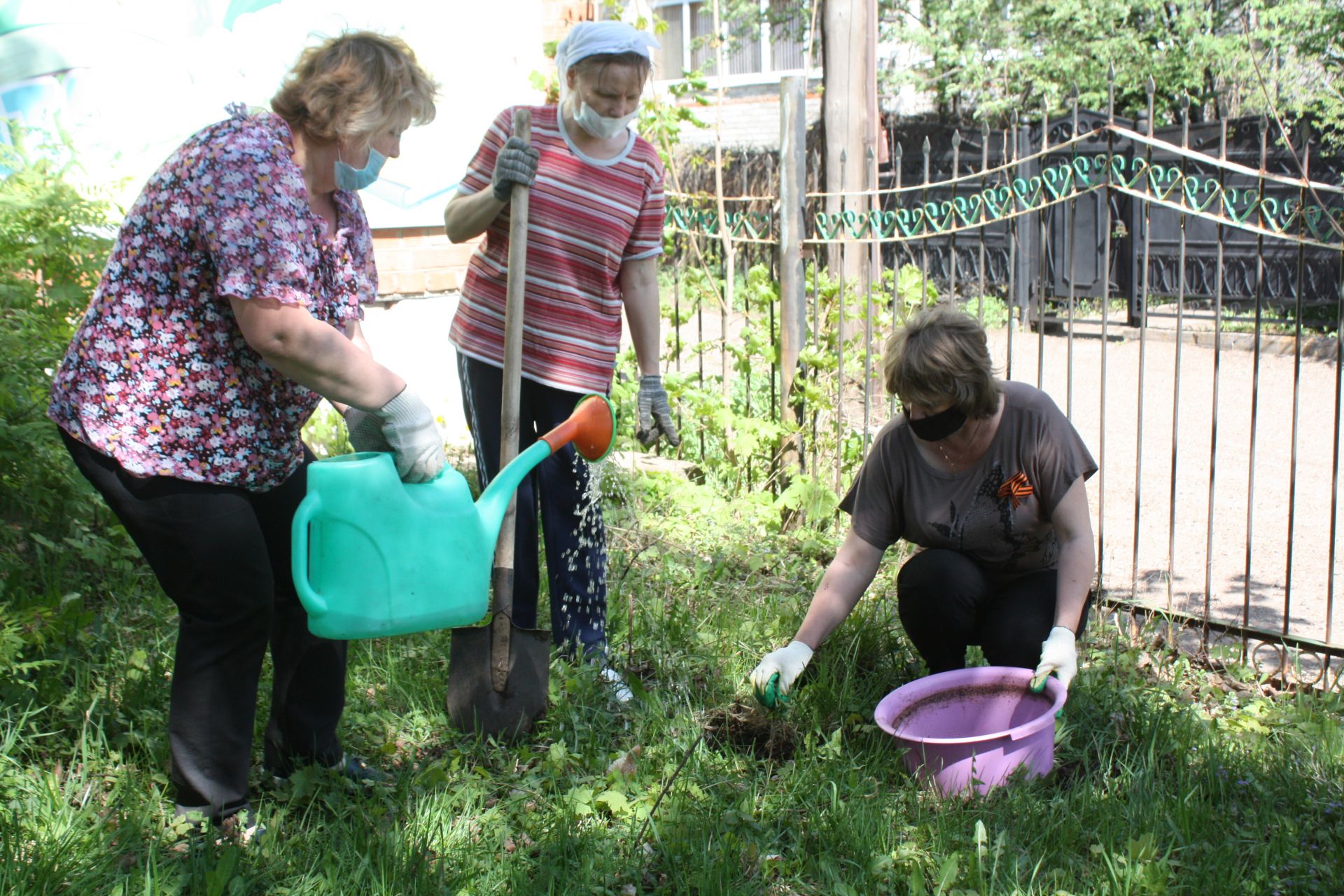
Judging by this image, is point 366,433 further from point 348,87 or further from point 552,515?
point 552,515

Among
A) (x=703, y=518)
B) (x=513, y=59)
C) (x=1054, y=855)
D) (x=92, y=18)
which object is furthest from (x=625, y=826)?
(x=513, y=59)

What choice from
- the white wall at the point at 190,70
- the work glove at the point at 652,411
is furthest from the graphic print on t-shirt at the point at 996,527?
the white wall at the point at 190,70

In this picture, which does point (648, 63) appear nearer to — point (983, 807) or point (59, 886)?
point (983, 807)

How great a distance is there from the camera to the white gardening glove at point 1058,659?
2.64 meters

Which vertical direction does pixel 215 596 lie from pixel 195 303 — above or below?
below

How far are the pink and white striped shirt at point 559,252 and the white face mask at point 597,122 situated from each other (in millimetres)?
72

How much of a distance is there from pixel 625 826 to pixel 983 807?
0.78 m

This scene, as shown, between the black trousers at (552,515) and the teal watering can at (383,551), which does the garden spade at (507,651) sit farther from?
the teal watering can at (383,551)

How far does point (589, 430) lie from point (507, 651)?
1.92ft

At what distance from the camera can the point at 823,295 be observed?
495cm

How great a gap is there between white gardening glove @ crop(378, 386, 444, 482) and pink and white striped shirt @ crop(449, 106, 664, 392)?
35.5 inches

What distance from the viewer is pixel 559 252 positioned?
3150mm

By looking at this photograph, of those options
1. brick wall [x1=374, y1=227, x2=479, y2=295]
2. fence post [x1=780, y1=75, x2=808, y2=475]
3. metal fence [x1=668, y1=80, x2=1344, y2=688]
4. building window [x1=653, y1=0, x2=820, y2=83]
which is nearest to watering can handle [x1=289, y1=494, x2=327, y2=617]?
metal fence [x1=668, y1=80, x2=1344, y2=688]

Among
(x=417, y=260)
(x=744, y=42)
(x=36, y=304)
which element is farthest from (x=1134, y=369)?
(x=744, y=42)
